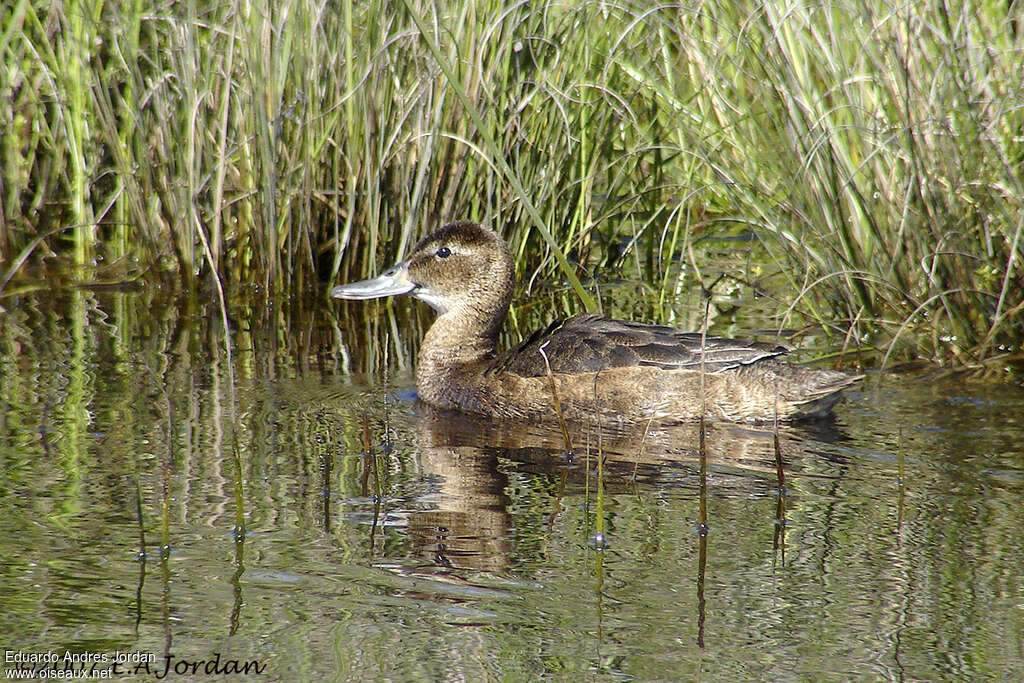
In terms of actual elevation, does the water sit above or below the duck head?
below

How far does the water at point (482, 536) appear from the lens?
3.38m

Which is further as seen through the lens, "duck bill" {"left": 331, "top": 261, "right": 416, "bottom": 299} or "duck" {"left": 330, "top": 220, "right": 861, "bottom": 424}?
"duck bill" {"left": 331, "top": 261, "right": 416, "bottom": 299}

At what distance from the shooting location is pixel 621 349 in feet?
19.1

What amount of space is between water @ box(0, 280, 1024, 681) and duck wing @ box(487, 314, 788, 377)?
30 centimetres

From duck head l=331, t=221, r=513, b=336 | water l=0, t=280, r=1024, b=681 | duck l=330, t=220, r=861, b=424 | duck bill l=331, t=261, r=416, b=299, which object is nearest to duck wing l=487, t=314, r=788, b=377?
duck l=330, t=220, r=861, b=424

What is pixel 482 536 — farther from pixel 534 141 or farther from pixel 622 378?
pixel 534 141

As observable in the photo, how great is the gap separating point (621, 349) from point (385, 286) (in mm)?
1472

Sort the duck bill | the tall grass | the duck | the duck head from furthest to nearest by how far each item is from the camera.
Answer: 1. the duck bill
2. the duck head
3. the tall grass
4. the duck

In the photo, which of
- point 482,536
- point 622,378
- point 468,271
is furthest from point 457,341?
point 482,536

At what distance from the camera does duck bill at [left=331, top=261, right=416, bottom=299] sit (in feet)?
22.1

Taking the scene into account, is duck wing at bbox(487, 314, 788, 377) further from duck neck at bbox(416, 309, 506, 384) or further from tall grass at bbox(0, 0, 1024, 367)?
tall grass at bbox(0, 0, 1024, 367)

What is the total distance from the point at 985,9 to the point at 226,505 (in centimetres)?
477

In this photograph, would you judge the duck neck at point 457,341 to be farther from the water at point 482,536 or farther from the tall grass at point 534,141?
the tall grass at point 534,141

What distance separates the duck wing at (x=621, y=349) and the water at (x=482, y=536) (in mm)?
295
